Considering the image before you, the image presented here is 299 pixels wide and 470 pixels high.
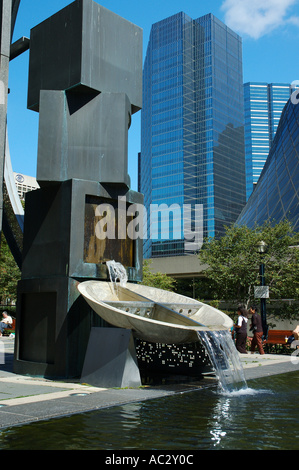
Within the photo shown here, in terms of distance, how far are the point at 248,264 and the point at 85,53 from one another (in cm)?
1379

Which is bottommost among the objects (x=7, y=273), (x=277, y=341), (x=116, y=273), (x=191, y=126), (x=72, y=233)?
(x=277, y=341)

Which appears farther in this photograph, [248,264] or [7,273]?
[7,273]

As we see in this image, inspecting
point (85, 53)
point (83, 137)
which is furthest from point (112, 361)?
point (85, 53)

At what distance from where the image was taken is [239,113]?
569 feet

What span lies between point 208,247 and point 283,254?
3.54m

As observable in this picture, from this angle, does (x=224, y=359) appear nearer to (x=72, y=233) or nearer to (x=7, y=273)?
(x=72, y=233)

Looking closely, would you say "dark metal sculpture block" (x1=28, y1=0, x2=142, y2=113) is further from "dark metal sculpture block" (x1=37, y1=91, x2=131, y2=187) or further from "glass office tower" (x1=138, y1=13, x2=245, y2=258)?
"glass office tower" (x1=138, y1=13, x2=245, y2=258)

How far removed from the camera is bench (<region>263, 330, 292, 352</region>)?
16984mm

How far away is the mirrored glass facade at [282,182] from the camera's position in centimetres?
3909

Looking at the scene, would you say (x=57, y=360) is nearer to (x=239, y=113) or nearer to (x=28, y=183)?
(x=28, y=183)

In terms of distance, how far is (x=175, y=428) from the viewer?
5492mm

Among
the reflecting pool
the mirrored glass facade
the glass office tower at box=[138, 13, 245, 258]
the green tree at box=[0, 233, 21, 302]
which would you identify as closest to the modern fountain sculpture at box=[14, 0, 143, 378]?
the reflecting pool

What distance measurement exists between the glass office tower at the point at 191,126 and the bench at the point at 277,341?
415ft
